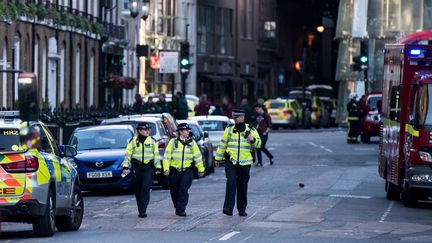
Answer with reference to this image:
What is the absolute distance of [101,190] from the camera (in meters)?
31.6

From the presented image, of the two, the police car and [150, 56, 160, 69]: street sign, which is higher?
[150, 56, 160, 69]: street sign

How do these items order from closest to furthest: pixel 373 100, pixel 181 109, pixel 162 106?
pixel 181 109 → pixel 162 106 → pixel 373 100

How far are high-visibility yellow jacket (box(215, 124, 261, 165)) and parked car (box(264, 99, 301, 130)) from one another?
149 feet

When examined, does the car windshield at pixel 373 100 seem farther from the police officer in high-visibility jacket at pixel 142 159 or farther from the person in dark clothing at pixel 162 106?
the police officer in high-visibility jacket at pixel 142 159

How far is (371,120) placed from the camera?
51031mm

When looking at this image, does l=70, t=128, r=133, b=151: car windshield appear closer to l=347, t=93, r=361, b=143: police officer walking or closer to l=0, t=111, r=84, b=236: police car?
l=0, t=111, r=84, b=236: police car

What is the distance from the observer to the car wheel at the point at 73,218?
21172mm

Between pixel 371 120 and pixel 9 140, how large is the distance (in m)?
32.6

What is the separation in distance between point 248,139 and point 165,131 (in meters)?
9.09

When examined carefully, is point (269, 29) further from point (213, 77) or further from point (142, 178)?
point (142, 178)

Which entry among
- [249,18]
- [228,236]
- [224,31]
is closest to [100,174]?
[228,236]

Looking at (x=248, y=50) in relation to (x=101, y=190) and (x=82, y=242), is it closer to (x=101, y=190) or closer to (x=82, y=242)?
(x=101, y=190)

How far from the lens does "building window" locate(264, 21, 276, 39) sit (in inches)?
3760

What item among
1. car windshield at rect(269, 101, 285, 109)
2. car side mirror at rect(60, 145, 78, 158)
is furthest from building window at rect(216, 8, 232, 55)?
car side mirror at rect(60, 145, 78, 158)
